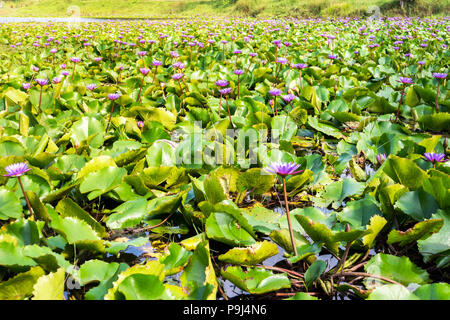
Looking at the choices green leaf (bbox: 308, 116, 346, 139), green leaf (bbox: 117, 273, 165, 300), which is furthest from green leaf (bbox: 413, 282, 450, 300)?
green leaf (bbox: 308, 116, 346, 139)

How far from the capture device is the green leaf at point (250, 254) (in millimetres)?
928

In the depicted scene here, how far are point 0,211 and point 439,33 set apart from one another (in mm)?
7109

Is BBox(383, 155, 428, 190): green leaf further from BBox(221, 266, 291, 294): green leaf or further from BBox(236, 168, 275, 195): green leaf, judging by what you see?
BBox(221, 266, 291, 294): green leaf

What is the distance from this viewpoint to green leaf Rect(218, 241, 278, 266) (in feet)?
3.04

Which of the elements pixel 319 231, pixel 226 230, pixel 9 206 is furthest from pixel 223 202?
pixel 9 206

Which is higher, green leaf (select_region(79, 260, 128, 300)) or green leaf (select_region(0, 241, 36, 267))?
green leaf (select_region(0, 241, 36, 267))

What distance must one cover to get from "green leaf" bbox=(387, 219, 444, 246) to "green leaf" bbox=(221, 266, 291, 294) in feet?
1.16

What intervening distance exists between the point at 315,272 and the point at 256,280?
0.15 metres

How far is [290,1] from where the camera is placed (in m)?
16.3

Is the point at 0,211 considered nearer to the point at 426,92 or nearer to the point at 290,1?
the point at 426,92

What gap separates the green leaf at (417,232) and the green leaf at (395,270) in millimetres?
84

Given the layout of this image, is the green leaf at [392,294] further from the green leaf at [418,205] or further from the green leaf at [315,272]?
the green leaf at [418,205]


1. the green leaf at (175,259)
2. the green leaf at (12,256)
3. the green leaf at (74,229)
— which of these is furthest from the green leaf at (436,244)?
the green leaf at (12,256)
